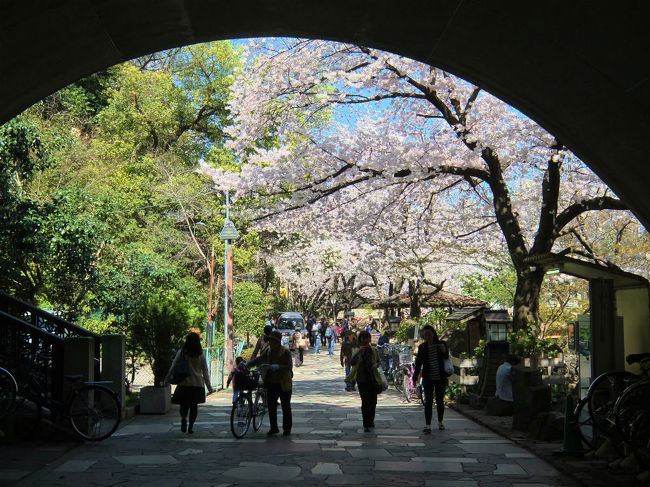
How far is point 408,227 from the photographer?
23.9m

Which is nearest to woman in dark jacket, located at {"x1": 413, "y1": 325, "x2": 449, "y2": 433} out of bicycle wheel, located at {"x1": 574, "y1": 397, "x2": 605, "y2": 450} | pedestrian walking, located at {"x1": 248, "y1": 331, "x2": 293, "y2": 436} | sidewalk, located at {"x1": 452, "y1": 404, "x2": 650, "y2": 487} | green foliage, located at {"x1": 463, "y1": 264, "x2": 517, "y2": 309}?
sidewalk, located at {"x1": 452, "y1": 404, "x2": 650, "y2": 487}

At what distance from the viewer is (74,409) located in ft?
35.4

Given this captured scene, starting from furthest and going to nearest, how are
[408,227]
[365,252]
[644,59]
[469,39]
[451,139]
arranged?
[365,252] → [408,227] → [451,139] → [469,39] → [644,59]

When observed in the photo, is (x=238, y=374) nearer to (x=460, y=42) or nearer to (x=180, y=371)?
(x=180, y=371)

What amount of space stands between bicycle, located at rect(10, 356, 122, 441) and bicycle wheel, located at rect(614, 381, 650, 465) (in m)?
6.50

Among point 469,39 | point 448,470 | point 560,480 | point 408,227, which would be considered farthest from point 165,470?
point 408,227

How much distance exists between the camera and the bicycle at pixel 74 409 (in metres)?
10.7

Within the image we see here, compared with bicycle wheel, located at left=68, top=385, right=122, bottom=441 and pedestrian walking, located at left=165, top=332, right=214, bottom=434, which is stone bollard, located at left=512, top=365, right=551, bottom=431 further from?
bicycle wheel, located at left=68, top=385, right=122, bottom=441

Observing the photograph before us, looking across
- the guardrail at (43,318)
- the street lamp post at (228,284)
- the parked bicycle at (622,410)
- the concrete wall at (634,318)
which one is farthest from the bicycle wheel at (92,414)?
the street lamp post at (228,284)

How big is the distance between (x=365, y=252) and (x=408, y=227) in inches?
304

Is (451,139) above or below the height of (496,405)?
above

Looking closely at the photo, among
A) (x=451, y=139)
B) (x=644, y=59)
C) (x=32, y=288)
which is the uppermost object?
(x=451, y=139)

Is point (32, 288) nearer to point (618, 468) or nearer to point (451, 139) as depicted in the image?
point (451, 139)

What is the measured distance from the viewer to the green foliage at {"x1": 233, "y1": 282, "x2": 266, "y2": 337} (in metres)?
33.5
